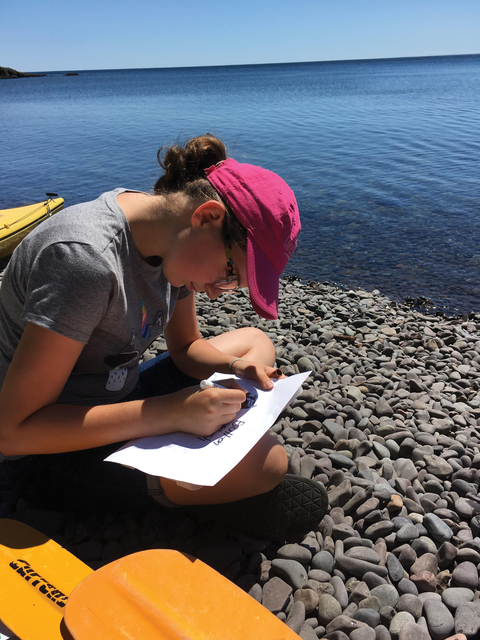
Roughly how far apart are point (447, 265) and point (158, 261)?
6.11m

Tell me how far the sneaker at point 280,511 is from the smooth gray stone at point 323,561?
0.10 metres

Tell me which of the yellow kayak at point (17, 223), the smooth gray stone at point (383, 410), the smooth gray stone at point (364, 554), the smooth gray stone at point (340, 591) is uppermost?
the yellow kayak at point (17, 223)

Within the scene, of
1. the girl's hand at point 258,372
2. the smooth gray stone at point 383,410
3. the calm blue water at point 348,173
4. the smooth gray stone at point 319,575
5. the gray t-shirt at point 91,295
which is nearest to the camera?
the gray t-shirt at point 91,295

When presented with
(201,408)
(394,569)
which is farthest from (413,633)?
(201,408)

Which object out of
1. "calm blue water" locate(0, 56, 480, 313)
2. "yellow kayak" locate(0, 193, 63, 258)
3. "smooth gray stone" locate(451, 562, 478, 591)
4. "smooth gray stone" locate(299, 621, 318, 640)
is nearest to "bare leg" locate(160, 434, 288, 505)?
"smooth gray stone" locate(299, 621, 318, 640)

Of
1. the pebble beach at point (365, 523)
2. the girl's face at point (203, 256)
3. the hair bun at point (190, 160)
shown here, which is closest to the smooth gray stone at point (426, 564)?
the pebble beach at point (365, 523)

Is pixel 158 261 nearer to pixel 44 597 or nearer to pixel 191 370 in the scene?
pixel 191 370

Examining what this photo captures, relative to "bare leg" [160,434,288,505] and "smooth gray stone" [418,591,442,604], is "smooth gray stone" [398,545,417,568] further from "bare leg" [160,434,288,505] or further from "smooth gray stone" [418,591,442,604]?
"bare leg" [160,434,288,505]

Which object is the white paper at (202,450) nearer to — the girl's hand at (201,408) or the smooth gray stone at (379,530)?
the girl's hand at (201,408)

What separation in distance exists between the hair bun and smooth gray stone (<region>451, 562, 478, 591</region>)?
1884 millimetres

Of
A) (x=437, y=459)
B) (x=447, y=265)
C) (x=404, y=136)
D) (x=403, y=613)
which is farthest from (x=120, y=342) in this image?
(x=404, y=136)

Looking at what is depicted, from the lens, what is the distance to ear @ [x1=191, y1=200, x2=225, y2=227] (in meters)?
1.71

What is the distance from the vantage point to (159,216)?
6.04ft

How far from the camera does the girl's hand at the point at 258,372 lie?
2275 mm
